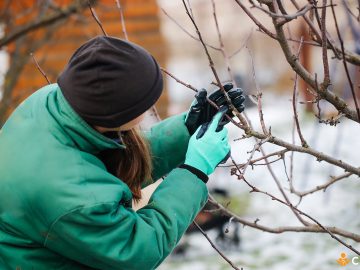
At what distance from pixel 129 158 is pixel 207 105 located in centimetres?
36

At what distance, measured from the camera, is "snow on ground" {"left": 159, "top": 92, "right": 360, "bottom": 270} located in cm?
541

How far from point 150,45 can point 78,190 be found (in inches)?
288

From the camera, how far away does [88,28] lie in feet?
30.5

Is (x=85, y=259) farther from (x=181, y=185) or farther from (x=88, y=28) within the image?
(x=88, y=28)

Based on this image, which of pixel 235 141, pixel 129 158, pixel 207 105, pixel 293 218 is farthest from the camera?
pixel 293 218

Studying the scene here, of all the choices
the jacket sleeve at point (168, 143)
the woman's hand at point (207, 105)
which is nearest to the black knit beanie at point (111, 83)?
the woman's hand at point (207, 105)

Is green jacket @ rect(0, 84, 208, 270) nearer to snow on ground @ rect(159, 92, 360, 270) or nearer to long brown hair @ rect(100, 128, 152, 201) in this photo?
long brown hair @ rect(100, 128, 152, 201)

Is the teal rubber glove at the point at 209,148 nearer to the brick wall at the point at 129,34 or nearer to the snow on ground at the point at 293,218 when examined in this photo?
the snow on ground at the point at 293,218

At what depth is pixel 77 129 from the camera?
1858 millimetres

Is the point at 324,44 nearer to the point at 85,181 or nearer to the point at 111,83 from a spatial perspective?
the point at 111,83

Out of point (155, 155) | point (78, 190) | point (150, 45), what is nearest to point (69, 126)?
point (78, 190)

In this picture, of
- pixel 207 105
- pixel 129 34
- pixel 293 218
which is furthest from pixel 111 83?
pixel 129 34

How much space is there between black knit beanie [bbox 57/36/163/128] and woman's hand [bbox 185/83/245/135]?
37 cm

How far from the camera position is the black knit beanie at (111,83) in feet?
5.92
